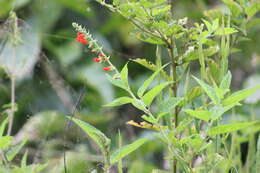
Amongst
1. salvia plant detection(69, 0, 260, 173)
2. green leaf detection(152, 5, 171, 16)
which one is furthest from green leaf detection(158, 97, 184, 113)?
green leaf detection(152, 5, 171, 16)

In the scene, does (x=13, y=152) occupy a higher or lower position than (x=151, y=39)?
lower

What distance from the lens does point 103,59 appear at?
21.9 inches

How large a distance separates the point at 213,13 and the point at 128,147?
33 centimetres

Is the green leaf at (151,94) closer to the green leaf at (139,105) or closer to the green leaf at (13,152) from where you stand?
the green leaf at (139,105)

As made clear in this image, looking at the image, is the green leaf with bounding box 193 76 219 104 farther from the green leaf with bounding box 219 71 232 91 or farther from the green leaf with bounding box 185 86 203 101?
the green leaf with bounding box 185 86 203 101

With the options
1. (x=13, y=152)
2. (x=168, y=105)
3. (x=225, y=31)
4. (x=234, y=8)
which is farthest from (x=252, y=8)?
(x=13, y=152)

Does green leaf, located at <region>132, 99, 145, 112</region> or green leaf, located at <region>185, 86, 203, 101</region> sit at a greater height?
green leaf, located at <region>185, 86, 203, 101</region>

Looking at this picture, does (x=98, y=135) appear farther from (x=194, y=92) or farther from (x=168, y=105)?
(x=194, y=92)

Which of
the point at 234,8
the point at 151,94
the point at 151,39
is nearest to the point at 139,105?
the point at 151,94

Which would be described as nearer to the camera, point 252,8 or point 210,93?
point 210,93

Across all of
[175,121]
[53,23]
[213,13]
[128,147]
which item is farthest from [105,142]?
[53,23]

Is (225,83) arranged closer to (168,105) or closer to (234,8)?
(168,105)

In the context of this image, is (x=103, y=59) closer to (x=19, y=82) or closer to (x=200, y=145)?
(x=200, y=145)

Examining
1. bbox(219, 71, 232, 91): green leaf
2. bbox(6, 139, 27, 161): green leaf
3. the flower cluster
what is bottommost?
bbox(6, 139, 27, 161): green leaf
